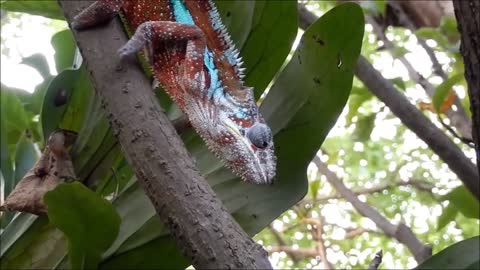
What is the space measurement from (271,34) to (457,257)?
0.34 m

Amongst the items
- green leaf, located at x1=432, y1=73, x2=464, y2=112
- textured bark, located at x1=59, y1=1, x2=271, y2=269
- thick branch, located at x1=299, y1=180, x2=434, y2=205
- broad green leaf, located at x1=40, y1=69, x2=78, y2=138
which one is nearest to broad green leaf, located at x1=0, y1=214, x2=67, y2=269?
broad green leaf, located at x1=40, y1=69, x2=78, y2=138

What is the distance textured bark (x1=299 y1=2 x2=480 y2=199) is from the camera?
0.92 m

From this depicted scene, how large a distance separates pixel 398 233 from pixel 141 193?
472 millimetres

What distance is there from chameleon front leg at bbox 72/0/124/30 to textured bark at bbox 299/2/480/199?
365 mm

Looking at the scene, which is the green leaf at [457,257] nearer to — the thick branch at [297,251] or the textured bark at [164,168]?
the textured bark at [164,168]

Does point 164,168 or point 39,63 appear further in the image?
point 39,63

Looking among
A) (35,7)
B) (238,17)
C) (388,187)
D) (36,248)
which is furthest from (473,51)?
(388,187)

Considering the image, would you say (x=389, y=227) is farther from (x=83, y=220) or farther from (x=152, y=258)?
(x=83, y=220)

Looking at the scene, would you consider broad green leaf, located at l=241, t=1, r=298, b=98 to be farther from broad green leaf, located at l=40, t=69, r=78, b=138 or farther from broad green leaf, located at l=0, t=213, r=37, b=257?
broad green leaf, located at l=0, t=213, r=37, b=257

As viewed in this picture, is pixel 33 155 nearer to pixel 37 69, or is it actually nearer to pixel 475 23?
pixel 37 69

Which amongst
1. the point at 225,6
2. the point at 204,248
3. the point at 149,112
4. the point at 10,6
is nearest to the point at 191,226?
the point at 204,248

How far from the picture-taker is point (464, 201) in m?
0.98

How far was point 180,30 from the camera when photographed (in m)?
1.01

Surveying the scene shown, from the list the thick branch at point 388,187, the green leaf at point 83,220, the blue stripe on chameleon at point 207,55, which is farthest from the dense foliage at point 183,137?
the thick branch at point 388,187
